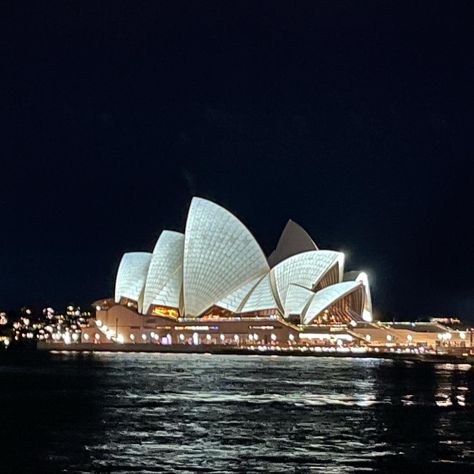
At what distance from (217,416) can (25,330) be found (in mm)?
150999

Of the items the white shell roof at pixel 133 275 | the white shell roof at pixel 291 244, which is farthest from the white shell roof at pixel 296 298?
the white shell roof at pixel 133 275

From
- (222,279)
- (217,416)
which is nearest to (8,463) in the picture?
(217,416)

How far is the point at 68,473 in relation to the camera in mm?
19656

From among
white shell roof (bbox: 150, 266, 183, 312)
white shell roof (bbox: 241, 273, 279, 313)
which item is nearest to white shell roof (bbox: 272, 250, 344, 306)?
white shell roof (bbox: 241, 273, 279, 313)

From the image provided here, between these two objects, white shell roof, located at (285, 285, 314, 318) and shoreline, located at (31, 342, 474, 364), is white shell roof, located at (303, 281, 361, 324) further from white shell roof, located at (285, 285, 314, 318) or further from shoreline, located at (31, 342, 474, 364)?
shoreline, located at (31, 342, 474, 364)

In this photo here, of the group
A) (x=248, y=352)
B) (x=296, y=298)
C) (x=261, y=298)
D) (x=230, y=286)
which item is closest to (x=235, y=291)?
(x=230, y=286)

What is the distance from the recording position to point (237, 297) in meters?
94.8

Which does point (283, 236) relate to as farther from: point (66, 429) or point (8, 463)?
point (8, 463)

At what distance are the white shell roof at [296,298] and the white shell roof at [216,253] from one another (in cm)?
404

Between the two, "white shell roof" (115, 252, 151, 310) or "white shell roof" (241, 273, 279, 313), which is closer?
"white shell roof" (241, 273, 279, 313)

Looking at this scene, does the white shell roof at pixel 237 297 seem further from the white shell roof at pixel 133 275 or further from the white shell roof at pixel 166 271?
the white shell roof at pixel 133 275

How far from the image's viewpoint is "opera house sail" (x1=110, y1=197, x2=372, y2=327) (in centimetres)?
8881

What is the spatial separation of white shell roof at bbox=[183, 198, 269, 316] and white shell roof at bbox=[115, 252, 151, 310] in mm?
9997

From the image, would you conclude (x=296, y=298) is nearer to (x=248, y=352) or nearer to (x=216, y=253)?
(x=248, y=352)
